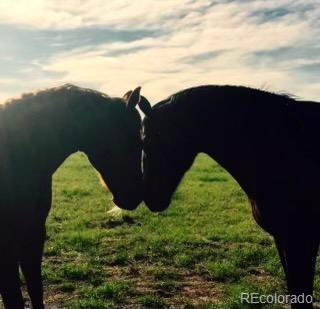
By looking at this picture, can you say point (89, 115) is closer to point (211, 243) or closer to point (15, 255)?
point (15, 255)

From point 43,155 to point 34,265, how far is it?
3.50 ft

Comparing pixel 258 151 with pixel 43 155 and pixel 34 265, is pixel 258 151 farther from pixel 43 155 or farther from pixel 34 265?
pixel 34 265

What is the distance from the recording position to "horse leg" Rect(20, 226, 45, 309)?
15.9ft

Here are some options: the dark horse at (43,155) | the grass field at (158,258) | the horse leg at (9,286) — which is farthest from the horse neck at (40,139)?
the grass field at (158,258)

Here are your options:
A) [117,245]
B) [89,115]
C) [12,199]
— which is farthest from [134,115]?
[117,245]

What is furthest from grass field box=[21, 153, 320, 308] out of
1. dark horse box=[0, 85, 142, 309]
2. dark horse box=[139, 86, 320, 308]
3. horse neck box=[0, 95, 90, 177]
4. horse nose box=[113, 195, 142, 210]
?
dark horse box=[139, 86, 320, 308]

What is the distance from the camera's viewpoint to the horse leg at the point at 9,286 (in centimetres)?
464

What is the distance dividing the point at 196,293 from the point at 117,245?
2741mm

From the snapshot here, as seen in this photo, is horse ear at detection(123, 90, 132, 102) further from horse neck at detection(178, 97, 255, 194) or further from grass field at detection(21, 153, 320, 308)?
grass field at detection(21, 153, 320, 308)

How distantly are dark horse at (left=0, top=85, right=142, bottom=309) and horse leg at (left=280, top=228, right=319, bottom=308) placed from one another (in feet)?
5.45

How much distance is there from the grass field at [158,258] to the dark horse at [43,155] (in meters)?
0.85

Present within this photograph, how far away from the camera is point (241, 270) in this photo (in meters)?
7.92

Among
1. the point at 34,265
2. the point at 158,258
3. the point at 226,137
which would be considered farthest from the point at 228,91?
the point at 158,258

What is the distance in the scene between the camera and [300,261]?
177 inches
